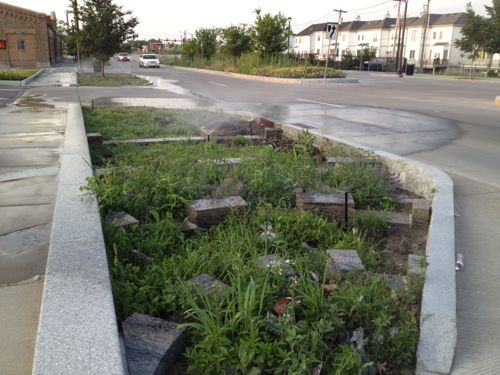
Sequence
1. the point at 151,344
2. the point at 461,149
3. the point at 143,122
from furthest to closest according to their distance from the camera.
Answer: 1. the point at 143,122
2. the point at 461,149
3. the point at 151,344

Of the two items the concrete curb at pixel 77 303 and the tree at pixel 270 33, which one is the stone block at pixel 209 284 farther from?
the tree at pixel 270 33

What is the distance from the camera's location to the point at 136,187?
4.27 metres

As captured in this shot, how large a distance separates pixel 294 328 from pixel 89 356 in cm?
90

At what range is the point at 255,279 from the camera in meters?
2.75

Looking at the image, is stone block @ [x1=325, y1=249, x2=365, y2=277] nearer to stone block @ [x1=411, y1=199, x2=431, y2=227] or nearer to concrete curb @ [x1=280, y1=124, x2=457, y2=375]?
concrete curb @ [x1=280, y1=124, x2=457, y2=375]

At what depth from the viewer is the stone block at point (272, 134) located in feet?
24.5

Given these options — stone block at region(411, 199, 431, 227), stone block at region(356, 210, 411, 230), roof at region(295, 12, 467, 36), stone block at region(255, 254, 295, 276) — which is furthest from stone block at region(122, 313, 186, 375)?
roof at region(295, 12, 467, 36)

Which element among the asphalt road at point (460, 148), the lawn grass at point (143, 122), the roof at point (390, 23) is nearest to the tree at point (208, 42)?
the roof at point (390, 23)

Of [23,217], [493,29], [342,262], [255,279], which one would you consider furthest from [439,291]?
[493,29]

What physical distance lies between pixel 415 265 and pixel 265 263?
0.96 m

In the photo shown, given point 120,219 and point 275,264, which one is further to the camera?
point 120,219

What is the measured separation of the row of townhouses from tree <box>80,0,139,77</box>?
4559cm

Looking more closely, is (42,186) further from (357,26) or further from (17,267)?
(357,26)

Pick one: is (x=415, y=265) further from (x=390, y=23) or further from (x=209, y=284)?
(x=390, y=23)
